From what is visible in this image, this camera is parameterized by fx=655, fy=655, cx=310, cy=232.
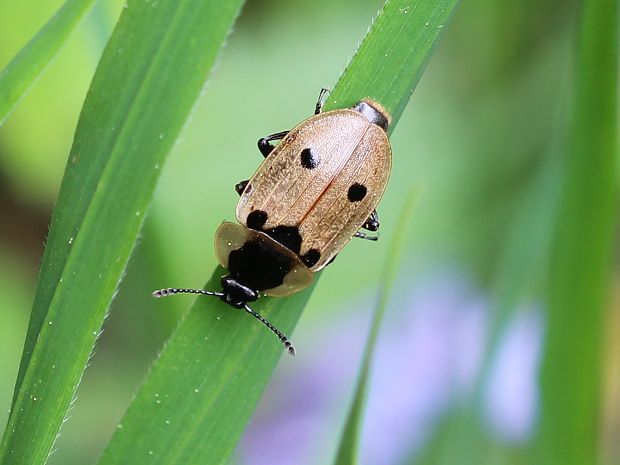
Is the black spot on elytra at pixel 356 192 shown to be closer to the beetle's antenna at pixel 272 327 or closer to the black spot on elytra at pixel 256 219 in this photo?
the black spot on elytra at pixel 256 219

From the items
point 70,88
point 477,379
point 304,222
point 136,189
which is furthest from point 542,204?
point 70,88

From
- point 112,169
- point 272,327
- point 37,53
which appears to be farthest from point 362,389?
point 37,53

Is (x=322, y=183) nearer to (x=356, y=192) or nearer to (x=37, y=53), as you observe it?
(x=356, y=192)

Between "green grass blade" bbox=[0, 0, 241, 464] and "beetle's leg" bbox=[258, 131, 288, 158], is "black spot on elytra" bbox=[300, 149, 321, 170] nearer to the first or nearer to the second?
"beetle's leg" bbox=[258, 131, 288, 158]

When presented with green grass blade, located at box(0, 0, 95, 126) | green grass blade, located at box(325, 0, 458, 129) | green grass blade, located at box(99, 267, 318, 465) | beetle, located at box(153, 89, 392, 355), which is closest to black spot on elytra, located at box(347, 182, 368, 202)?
beetle, located at box(153, 89, 392, 355)

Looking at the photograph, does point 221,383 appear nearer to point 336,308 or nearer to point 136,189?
point 136,189

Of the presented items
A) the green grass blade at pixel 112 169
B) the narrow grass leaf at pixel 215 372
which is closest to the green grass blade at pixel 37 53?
the green grass blade at pixel 112 169
